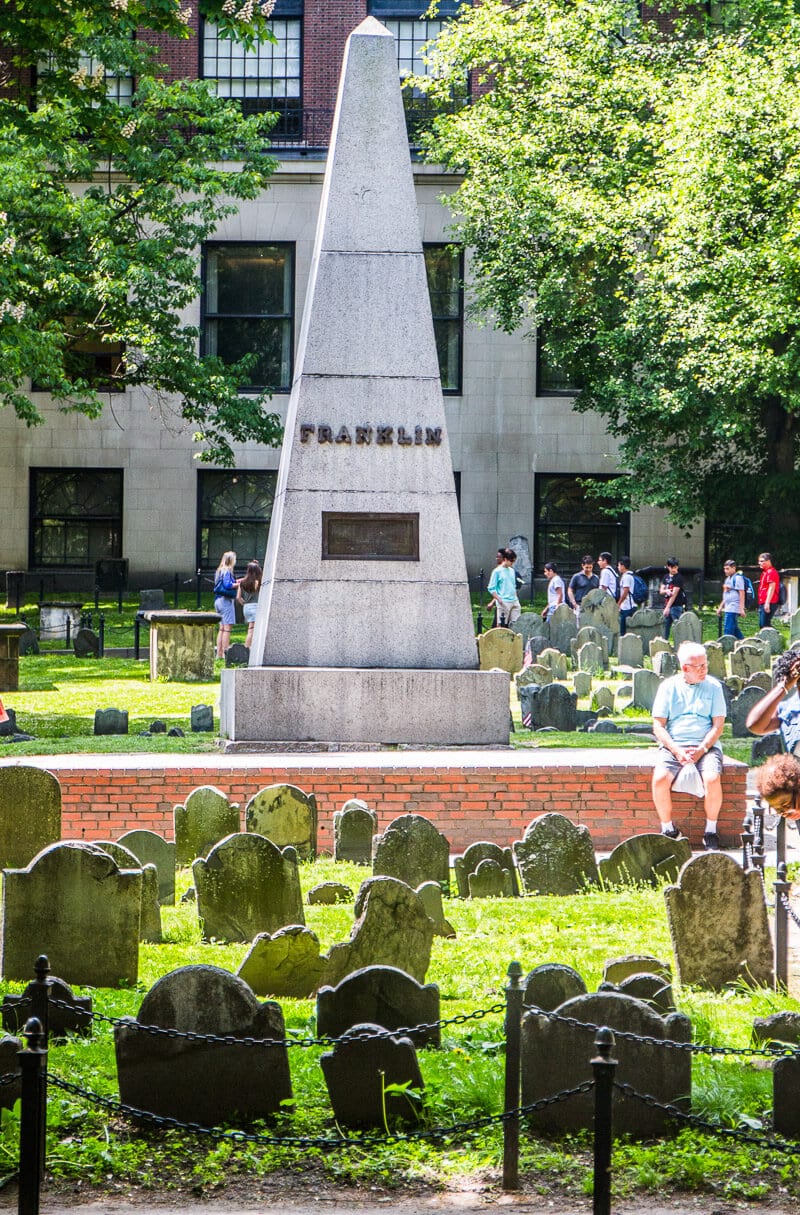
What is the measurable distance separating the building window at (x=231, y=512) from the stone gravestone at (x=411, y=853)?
2805 centimetres

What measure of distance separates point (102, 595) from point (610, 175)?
14935 millimetres

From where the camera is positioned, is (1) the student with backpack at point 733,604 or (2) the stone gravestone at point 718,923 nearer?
(2) the stone gravestone at point 718,923

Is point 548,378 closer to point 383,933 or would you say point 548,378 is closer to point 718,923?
point 718,923

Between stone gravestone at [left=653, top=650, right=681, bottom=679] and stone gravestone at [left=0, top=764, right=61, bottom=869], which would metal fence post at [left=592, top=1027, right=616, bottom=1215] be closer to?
stone gravestone at [left=0, top=764, right=61, bottom=869]

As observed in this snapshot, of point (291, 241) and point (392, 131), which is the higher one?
point (291, 241)

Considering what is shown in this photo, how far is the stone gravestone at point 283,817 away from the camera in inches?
437

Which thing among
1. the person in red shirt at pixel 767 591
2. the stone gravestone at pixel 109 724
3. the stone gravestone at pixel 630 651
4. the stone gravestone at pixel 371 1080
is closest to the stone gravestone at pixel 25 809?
the stone gravestone at pixel 371 1080

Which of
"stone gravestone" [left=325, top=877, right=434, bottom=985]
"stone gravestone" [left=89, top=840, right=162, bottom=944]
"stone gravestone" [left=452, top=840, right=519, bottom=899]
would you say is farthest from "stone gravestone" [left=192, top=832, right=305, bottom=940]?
"stone gravestone" [left=452, top=840, right=519, bottom=899]

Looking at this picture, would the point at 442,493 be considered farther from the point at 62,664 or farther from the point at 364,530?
the point at 62,664

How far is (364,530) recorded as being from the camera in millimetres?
14477

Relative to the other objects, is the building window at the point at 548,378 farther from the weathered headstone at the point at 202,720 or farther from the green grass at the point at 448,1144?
the green grass at the point at 448,1144

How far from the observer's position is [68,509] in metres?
38.0

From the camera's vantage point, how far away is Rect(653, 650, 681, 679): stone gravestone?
67.5 ft

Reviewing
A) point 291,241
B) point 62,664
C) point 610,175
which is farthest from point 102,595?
point 610,175
